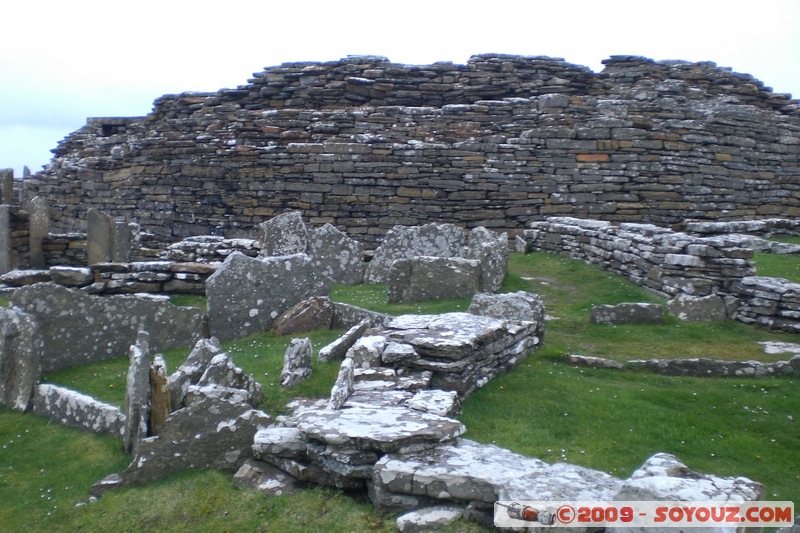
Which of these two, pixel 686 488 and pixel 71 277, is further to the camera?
pixel 71 277

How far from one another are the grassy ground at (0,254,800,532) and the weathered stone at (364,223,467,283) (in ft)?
13.6

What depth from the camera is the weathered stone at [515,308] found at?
8680 mm

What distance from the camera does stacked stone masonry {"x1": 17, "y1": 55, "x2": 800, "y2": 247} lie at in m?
18.4

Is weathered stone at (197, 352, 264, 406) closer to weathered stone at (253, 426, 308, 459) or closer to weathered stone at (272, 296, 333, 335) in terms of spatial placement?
weathered stone at (253, 426, 308, 459)

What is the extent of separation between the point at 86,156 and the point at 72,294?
54.9ft

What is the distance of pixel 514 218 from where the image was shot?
724 inches

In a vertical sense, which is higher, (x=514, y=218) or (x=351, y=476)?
(x=514, y=218)

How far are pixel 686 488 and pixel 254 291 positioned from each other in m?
6.25

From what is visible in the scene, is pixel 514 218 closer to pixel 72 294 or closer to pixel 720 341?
pixel 720 341

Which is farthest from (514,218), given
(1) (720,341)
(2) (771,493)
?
(2) (771,493)

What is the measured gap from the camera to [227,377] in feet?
21.2

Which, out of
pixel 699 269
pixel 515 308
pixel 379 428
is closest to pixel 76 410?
pixel 379 428

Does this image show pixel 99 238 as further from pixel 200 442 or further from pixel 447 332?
pixel 200 442

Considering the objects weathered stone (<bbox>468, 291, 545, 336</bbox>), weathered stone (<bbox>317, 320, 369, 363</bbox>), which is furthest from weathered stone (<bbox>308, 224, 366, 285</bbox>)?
weathered stone (<bbox>317, 320, 369, 363</bbox>)
